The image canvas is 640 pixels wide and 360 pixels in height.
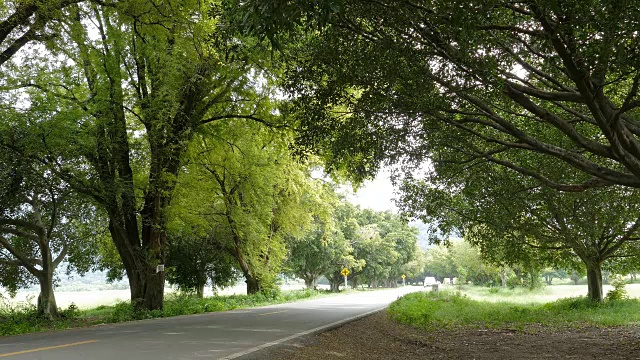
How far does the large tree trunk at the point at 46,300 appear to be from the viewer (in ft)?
Answer: 51.1

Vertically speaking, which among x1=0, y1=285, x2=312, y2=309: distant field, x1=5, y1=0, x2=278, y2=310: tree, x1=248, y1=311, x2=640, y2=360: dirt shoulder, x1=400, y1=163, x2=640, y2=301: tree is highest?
x1=5, y1=0, x2=278, y2=310: tree

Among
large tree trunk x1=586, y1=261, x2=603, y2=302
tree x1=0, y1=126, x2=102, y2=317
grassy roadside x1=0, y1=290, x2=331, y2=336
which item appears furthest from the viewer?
large tree trunk x1=586, y1=261, x2=603, y2=302

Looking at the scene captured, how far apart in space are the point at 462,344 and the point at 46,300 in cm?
1380

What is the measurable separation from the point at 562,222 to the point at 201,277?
2243cm

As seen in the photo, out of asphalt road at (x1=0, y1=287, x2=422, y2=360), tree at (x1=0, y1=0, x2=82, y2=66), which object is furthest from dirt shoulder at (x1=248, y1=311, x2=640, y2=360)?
tree at (x1=0, y1=0, x2=82, y2=66)

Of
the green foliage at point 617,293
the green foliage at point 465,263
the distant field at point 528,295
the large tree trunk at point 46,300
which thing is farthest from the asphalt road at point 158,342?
the distant field at point 528,295

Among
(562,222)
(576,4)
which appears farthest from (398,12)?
(562,222)

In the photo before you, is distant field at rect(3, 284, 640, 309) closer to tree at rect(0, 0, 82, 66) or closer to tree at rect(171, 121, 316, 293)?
tree at rect(171, 121, 316, 293)

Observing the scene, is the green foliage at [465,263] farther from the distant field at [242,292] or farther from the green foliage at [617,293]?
the green foliage at [617,293]

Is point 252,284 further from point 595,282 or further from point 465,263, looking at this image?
point 465,263

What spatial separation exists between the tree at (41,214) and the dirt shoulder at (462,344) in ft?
32.8

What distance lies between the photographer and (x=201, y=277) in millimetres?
30469

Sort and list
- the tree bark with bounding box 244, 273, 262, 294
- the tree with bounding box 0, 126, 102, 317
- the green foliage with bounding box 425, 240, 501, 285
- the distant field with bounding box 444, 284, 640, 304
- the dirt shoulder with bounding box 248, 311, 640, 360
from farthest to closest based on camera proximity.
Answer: the green foliage with bounding box 425, 240, 501, 285
the distant field with bounding box 444, 284, 640, 304
the tree bark with bounding box 244, 273, 262, 294
the tree with bounding box 0, 126, 102, 317
the dirt shoulder with bounding box 248, 311, 640, 360

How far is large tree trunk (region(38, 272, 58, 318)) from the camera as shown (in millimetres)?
15587
